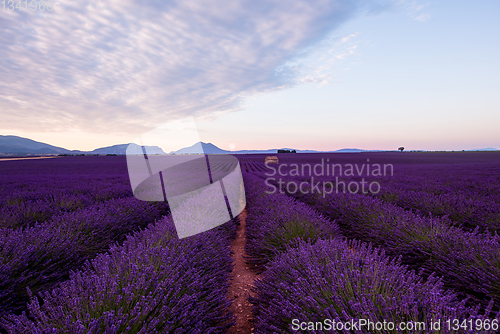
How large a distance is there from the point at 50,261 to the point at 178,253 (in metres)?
1.38

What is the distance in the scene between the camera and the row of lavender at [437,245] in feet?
6.19

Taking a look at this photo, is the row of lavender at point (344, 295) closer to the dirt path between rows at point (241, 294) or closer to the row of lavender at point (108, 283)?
the dirt path between rows at point (241, 294)

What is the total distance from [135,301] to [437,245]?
3.09 m

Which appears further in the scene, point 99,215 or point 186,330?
point 99,215

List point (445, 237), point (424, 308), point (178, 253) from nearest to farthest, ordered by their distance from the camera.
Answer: point (424, 308), point (178, 253), point (445, 237)

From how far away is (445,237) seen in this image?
2.47m

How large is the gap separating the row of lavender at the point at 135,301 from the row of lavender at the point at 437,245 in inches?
86.5

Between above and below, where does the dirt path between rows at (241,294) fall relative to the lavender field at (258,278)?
below

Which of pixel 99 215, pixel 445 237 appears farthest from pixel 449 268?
pixel 99 215

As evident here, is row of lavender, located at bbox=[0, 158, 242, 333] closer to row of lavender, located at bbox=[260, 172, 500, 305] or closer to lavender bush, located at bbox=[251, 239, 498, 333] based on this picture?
lavender bush, located at bbox=[251, 239, 498, 333]

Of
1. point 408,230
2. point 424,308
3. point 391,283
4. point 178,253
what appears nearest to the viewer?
point 424,308

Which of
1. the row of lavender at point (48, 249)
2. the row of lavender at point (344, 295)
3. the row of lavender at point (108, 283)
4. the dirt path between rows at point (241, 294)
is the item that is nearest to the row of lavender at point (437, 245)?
the row of lavender at point (344, 295)

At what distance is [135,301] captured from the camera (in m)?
1.41

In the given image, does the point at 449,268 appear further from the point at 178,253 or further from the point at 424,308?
the point at 178,253
